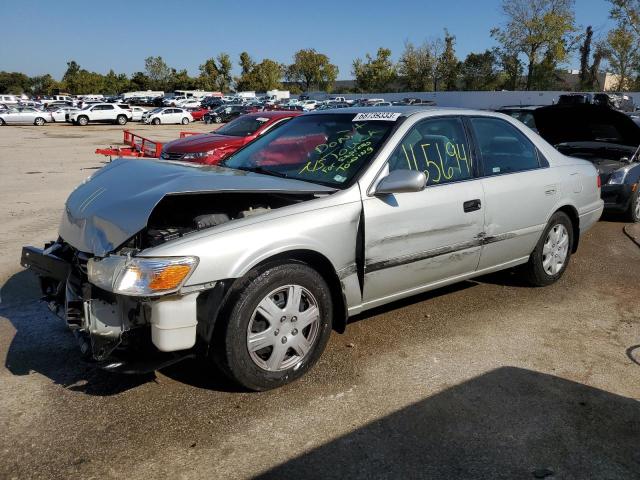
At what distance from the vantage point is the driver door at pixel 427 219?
3.44 metres

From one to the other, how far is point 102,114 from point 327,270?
39223mm

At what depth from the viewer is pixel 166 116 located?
3891cm

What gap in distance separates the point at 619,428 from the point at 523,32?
60.4m

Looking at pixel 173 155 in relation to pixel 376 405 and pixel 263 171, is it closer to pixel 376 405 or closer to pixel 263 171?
pixel 263 171

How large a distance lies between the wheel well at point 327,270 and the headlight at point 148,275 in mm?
446

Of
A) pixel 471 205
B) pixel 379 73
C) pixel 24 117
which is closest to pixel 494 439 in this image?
pixel 471 205

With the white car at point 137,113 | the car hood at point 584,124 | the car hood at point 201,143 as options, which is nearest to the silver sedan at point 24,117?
the white car at point 137,113

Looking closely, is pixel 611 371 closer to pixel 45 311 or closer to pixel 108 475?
pixel 108 475

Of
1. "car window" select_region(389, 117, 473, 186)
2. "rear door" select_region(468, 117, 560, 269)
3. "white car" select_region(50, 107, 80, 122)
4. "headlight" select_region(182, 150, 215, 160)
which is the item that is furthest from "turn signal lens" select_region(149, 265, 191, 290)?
"white car" select_region(50, 107, 80, 122)

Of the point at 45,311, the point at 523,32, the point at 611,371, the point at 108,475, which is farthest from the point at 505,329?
the point at 523,32

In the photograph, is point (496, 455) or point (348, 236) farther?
point (348, 236)

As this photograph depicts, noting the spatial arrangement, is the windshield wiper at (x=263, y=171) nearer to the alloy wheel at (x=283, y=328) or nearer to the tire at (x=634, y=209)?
the alloy wheel at (x=283, y=328)

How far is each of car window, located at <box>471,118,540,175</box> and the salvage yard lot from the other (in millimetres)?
1186

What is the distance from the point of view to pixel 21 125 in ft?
124
